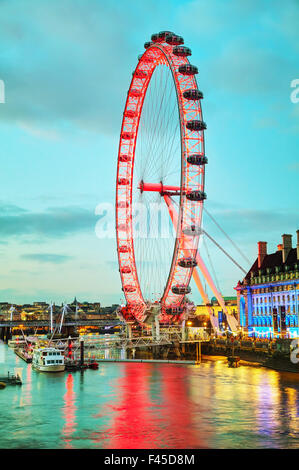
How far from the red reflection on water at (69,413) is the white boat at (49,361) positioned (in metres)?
8.09

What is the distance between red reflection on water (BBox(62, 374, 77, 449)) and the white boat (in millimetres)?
8086

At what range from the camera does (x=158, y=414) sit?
3834 centimetres

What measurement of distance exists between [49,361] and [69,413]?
27.1 m

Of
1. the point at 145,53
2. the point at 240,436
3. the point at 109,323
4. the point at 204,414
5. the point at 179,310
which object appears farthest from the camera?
the point at 109,323

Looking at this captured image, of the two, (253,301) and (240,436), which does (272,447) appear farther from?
(253,301)

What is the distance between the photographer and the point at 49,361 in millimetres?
65625

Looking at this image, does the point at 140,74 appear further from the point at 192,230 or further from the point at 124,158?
the point at 192,230

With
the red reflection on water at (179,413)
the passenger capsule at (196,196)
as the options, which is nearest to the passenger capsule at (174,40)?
the passenger capsule at (196,196)

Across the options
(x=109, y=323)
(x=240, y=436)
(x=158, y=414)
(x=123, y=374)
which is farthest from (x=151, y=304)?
(x=109, y=323)

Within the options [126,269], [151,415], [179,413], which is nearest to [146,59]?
[126,269]

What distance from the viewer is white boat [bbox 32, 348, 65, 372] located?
212 ft

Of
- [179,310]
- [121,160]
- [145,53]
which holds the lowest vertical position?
[179,310]

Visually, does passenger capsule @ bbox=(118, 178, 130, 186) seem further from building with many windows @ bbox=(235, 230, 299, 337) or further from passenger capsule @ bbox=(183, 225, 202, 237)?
building with many windows @ bbox=(235, 230, 299, 337)

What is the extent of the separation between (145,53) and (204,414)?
4237cm
